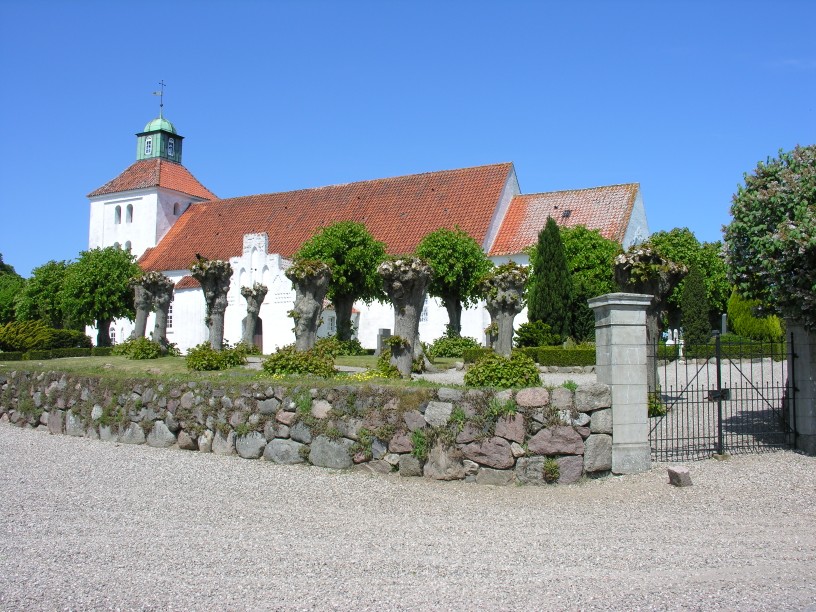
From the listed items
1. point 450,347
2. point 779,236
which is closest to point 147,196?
point 450,347

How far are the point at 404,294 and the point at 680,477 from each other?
684cm

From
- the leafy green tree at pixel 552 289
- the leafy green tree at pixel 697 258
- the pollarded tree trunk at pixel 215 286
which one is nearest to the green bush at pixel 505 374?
the pollarded tree trunk at pixel 215 286

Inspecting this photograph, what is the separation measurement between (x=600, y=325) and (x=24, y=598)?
269 inches

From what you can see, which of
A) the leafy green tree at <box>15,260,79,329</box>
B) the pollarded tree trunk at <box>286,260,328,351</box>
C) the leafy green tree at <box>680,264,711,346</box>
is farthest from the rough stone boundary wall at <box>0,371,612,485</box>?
the leafy green tree at <box>15,260,79,329</box>

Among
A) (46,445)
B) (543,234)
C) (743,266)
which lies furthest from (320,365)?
(543,234)

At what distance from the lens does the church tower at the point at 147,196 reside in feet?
151

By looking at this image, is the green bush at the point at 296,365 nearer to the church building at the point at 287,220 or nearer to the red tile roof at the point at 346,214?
the church building at the point at 287,220

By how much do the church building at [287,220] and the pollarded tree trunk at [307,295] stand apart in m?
15.2

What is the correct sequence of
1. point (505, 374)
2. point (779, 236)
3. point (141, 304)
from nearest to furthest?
point (505, 374) → point (779, 236) → point (141, 304)

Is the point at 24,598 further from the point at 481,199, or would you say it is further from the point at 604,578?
the point at 481,199

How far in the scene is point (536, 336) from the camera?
24219 mm

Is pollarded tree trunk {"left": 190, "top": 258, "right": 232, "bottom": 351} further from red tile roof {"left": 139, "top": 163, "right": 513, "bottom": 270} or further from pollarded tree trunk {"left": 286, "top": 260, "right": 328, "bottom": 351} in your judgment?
red tile roof {"left": 139, "top": 163, "right": 513, "bottom": 270}

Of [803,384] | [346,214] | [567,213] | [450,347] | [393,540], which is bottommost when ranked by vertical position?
[393,540]

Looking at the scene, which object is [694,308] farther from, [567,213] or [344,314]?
[344,314]
